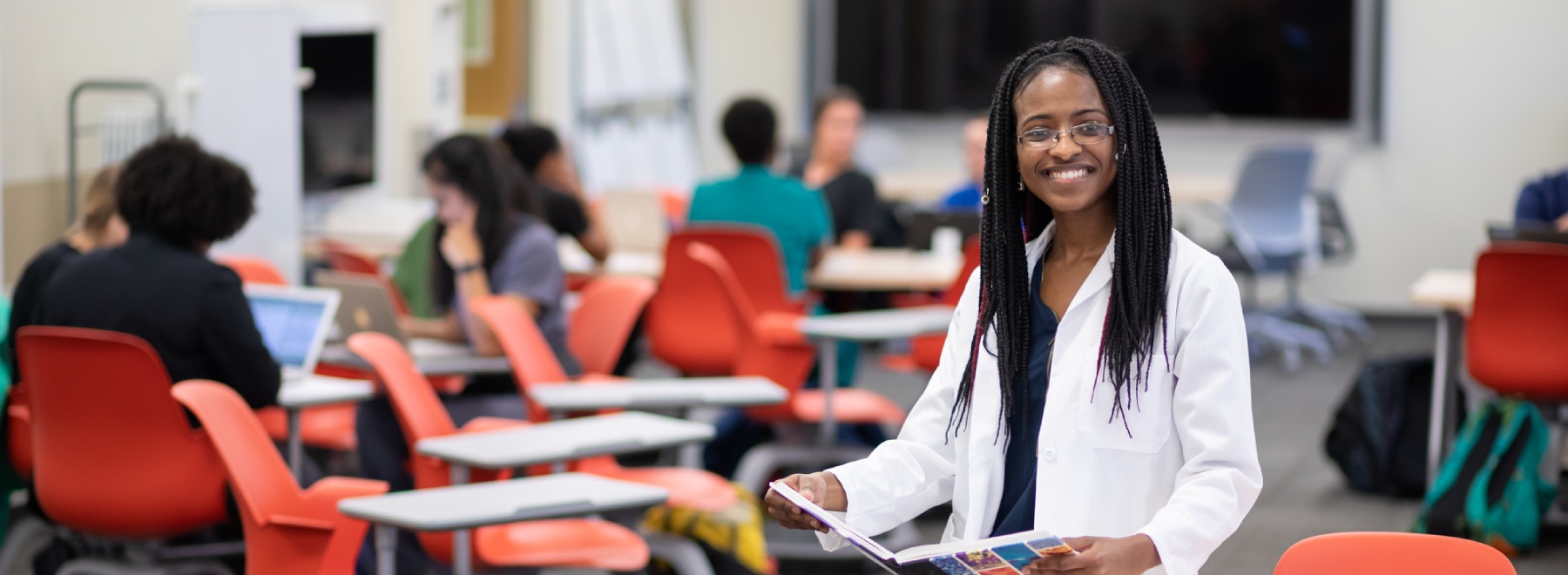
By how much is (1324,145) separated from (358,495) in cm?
789

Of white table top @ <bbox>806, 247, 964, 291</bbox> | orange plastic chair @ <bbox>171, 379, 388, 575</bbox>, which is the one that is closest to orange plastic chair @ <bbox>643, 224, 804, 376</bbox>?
white table top @ <bbox>806, 247, 964, 291</bbox>

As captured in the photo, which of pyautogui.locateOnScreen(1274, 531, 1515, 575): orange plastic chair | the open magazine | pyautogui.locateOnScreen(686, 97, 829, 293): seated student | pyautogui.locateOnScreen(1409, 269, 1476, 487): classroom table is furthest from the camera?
pyautogui.locateOnScreen(686, 97, 829, 293): seated student

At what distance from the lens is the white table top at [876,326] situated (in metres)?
4.38

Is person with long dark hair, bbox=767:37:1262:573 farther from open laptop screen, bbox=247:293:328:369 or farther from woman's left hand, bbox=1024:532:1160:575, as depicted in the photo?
open laptop screen, bbox=247:293:328:369

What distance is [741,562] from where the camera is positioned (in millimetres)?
3549

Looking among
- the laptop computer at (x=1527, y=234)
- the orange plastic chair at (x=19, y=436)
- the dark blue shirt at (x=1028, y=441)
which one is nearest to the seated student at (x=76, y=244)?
the orange plastic chair at (x=19, y=436)

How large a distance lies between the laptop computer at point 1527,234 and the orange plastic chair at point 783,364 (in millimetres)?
1835

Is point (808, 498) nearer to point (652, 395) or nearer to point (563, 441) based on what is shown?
point (563, 441)

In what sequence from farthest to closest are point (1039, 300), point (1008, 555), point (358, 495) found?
1. point (358, 495)
2. point (1039, 300)
3. point (1008, 555)

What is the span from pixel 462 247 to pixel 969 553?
3.15m

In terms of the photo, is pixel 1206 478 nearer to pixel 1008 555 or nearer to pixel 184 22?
pixel 1008 555

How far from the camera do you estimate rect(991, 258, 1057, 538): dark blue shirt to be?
1.73 m

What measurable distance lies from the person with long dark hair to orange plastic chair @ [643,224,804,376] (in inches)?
133

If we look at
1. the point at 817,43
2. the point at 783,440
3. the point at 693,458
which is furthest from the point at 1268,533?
the point at 817,43
